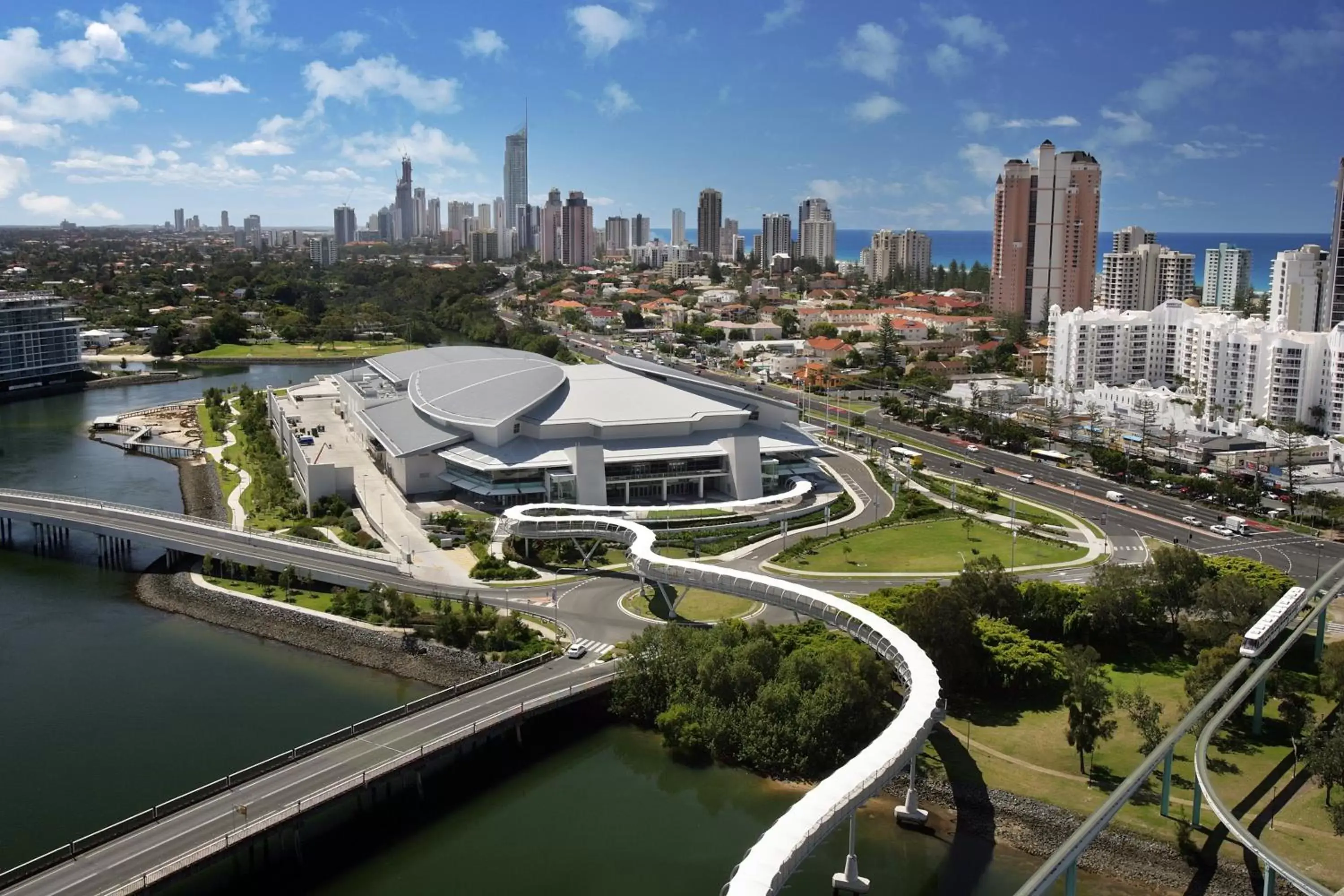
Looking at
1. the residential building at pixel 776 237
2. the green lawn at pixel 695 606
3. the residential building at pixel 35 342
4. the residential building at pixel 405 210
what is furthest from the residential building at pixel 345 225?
the green lawn at pixel 695 606

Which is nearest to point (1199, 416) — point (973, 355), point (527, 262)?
point (973, 355)

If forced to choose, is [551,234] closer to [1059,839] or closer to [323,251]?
[323,251]

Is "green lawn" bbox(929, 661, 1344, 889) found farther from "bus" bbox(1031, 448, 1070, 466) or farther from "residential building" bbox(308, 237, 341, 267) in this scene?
"residential building" bbox(308, 237, 341, 267)

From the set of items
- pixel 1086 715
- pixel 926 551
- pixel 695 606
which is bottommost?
pixel 695 606

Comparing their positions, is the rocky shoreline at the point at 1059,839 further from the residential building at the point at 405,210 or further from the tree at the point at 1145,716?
the residential building at the point at 405,210

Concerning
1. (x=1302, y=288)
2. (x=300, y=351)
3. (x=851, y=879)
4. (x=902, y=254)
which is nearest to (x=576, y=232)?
(x=902, y=254)

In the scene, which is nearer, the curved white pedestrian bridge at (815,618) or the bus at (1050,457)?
the curved white pedestrian bridge at (815,618)
